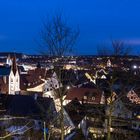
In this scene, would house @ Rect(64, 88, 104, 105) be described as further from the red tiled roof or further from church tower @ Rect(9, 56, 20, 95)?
church tower @ Rect(9, 56, 20, 95)

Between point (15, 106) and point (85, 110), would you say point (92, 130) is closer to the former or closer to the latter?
point (85, 110)

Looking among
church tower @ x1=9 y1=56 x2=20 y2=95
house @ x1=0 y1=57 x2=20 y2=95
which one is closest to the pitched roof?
house @ x1=0 y1=57 x2=20 y2=95

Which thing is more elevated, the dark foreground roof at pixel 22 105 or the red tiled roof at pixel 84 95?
the red tiled roof at pixel 84 95

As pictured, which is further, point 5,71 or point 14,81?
point 5,71

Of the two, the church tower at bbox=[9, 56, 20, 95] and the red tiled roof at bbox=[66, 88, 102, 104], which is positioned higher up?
the church tower at bbox=[9, 56, 20, 95]

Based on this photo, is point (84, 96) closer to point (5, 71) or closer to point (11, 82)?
point (11, 82)

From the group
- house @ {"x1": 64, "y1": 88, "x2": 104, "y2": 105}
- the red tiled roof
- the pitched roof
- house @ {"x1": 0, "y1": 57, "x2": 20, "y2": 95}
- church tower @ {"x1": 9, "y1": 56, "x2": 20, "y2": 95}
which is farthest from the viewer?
the pitched roof

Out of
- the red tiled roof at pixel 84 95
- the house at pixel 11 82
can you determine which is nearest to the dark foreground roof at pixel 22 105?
the red tiled roof at pixel 84 95

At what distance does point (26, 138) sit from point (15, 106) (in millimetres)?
11347

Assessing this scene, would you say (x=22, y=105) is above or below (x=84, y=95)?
below

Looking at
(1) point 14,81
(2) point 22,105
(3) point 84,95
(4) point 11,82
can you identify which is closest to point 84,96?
(3) point 84,95

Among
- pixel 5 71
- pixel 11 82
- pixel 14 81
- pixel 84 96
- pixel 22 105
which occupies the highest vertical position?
pixel 5 71

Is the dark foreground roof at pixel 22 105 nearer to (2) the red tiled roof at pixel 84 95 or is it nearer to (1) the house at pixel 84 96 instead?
(1) the house at pixel 84 96

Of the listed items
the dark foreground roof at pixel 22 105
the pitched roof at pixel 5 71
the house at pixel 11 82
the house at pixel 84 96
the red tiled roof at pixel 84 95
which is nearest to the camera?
the dark foreground roof at pixel 22 105
